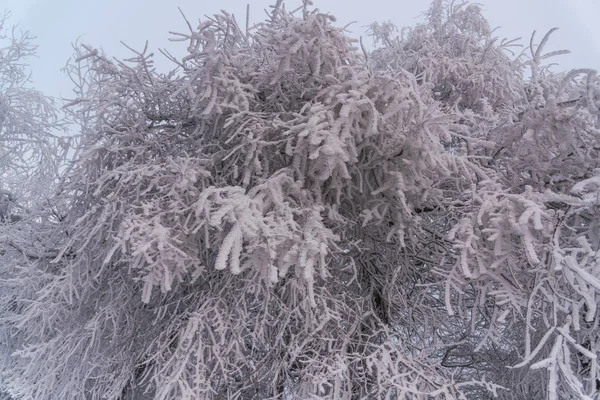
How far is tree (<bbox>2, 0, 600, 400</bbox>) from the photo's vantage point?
2.81 meters

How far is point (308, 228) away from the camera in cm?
296

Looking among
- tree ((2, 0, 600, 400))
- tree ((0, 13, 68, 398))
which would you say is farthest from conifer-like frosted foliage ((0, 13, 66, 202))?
tree ((2, 0, 600, 400))

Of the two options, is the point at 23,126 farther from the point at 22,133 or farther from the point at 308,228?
the point at 308,228

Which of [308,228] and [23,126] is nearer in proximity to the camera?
[308,228]

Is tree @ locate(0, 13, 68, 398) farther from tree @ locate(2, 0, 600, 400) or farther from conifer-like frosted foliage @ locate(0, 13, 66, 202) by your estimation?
tree @ locate(2, 0, 600, 400)

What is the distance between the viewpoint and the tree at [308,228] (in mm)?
2809

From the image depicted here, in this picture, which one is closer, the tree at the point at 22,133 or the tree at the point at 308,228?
the tree at the point at 308,228

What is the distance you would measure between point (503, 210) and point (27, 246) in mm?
4418

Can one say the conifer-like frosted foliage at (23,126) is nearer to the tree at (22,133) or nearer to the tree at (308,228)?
the tree at (22,133)

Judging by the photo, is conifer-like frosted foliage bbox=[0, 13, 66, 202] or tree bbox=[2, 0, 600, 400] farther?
conifer-like frosted foliage bbox=[0, 13, 66, 202]

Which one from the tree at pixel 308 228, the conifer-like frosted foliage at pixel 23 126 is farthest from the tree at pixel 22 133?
the tree at pixel 308 228

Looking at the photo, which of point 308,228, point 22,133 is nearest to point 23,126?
point 22,133

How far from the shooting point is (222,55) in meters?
3.28

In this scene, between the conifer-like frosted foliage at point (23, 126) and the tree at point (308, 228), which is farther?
the conifer-like frosted foliage at point (23, 126)
